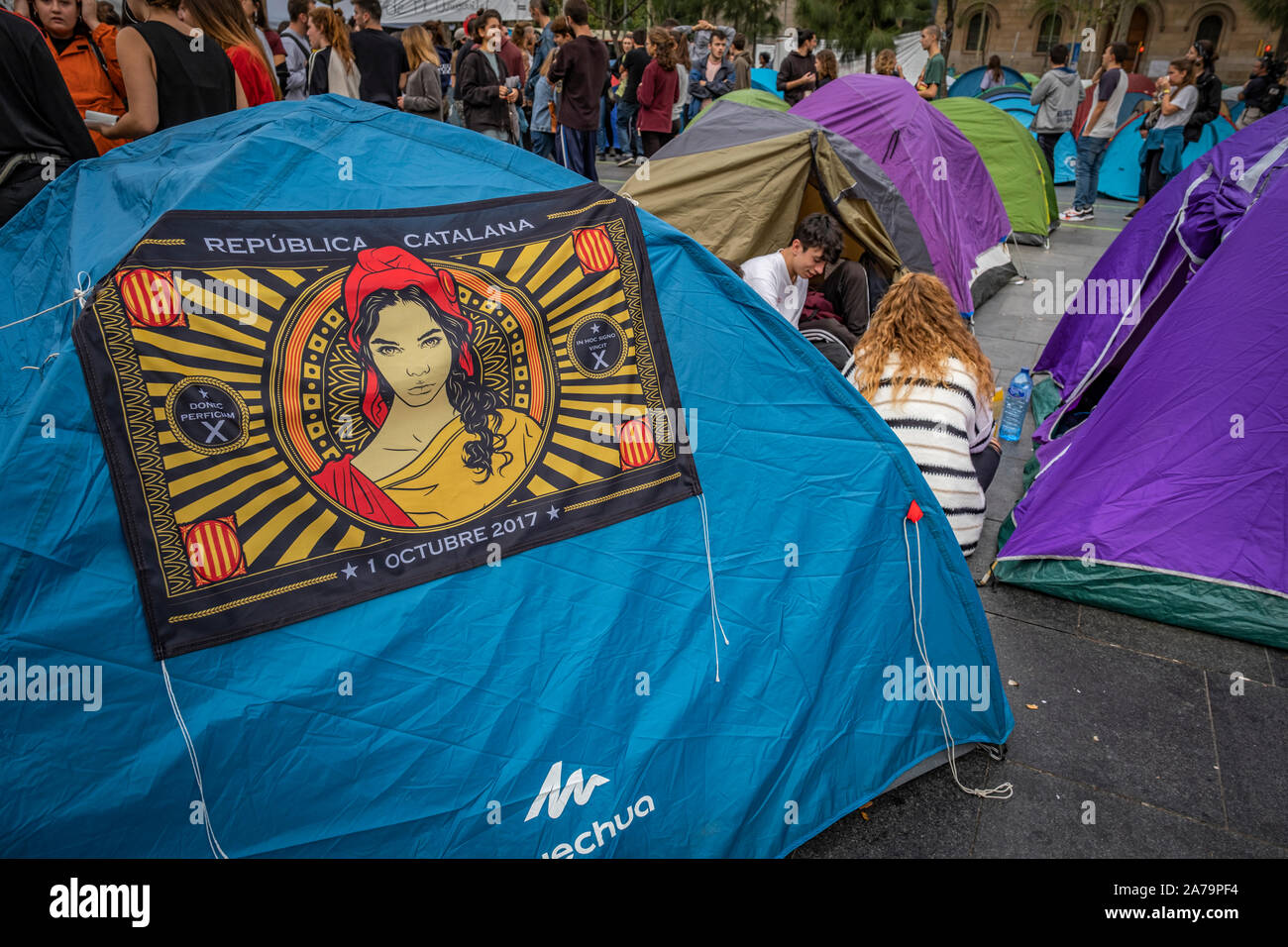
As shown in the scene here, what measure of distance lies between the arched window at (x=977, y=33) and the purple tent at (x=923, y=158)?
33.1 meters

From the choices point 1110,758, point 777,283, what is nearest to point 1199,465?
point 1110,758

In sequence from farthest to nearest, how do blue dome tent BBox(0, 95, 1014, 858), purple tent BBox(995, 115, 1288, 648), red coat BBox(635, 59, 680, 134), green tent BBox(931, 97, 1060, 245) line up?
red coat BBox(635, 59, 680, 134) → green tent BBox(931, 97, 1060, 245) → purple tent BBox(995, 115, 1288, 648) → blue dome tent BBox(0, 95, 1014, 858)

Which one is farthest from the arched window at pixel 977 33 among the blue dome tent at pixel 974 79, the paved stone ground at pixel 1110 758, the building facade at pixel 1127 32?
the paved stone ground at pixel 1110 758

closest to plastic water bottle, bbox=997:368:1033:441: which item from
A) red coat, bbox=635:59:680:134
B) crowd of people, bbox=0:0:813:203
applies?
crowd of people, bbox=0:0:813:203

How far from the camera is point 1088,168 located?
9.91 meters

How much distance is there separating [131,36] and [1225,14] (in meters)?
37.8

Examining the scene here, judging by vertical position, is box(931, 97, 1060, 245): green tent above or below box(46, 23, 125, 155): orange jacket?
below

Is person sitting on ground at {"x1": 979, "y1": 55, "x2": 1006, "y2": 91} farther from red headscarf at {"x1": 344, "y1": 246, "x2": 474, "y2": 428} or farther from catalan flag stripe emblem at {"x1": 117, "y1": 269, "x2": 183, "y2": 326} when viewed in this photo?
catalan flag stripe emblem at {"x1": 117, "y1": 269, "x2": 183, "y2": 326}

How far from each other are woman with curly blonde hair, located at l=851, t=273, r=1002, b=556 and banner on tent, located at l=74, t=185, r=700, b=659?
140cm

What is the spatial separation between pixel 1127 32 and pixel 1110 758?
122 feet

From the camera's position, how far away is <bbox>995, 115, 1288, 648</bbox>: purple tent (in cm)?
317

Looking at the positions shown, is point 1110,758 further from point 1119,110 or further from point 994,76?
point 994,76
